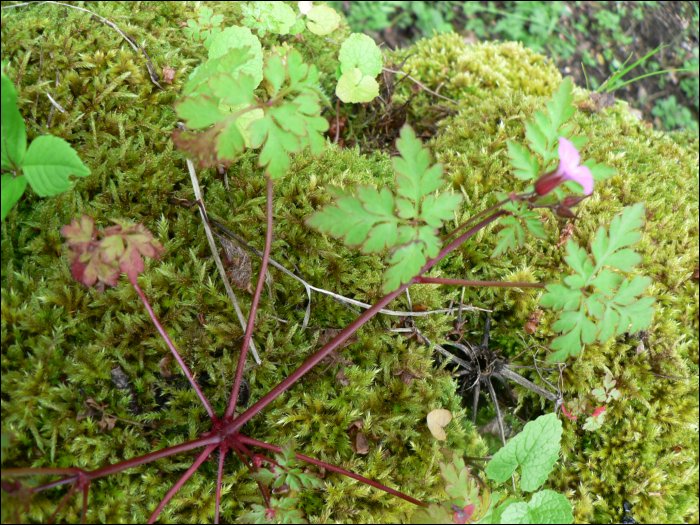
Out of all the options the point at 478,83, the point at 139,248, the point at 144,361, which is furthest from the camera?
the point at 478,83

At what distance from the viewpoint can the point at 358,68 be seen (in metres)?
2.46

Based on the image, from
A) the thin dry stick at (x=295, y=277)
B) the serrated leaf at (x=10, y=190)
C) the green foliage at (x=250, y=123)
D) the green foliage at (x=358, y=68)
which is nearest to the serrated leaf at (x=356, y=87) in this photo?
the green foliage at (x=358, y=68)

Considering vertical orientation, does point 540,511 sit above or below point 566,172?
below

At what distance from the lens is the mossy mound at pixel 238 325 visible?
1.60 m

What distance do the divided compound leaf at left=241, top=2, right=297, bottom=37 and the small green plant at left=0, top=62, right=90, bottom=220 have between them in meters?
1.51

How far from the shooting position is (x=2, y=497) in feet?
3.97

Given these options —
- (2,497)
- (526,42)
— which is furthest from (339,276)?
(526,42)

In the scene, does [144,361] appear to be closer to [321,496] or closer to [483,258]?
[321,496]

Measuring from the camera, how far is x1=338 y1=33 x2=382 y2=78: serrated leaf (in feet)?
7.80

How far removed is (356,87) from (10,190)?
1755mm

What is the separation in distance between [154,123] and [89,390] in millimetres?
1316

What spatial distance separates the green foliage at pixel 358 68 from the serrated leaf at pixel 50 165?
4.91 feet

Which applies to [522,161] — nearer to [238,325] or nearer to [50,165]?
[238,325]

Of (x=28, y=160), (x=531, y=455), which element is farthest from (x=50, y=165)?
(x=531, y=455)
